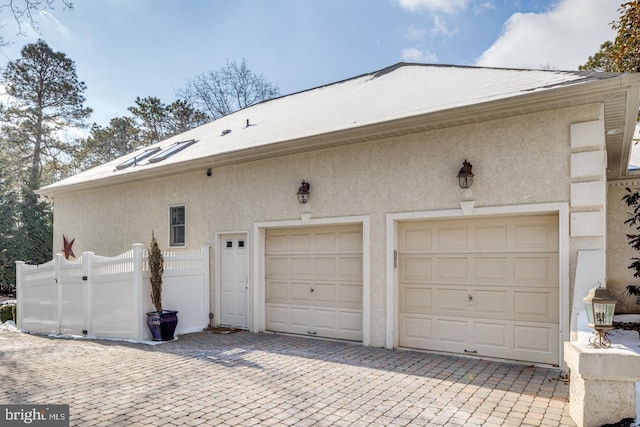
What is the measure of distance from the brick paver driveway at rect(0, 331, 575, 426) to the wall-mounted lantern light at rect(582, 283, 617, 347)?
0.85 m

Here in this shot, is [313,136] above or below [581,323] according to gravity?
above

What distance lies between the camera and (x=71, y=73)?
2462 cm

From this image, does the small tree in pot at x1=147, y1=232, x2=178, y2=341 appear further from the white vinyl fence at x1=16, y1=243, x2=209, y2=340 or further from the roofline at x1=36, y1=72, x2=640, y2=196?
the roofline at x1=36, y1=72, x2=640, y2=196

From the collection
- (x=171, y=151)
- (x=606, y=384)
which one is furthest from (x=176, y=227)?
(x=606, y=384)

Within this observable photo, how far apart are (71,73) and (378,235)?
2495 centimetres

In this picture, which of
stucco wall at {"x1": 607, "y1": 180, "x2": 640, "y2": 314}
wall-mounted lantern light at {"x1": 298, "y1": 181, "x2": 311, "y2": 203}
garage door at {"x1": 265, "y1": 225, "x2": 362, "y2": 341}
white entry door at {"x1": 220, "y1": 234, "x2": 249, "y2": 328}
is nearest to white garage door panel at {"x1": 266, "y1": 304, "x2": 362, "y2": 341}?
garage door at {"x1": 265, "y1": 225, "x2": 362, "y2": 341}

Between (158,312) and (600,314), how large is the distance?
23.7 ft

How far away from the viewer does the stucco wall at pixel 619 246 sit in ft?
29.9

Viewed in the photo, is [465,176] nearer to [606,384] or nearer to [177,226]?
[606,384]

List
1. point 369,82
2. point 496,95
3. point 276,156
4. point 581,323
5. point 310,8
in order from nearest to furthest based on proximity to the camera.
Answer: point 581,323
point 496,95
point 276,156
point 369,82
point 310,8

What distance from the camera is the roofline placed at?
17.1 ft

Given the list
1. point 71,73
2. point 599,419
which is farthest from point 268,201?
point 71,73

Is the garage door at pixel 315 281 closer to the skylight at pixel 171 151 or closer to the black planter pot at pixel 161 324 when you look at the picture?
the black planter pot at pixel 161 324

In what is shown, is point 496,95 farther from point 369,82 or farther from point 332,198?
point 369,82
